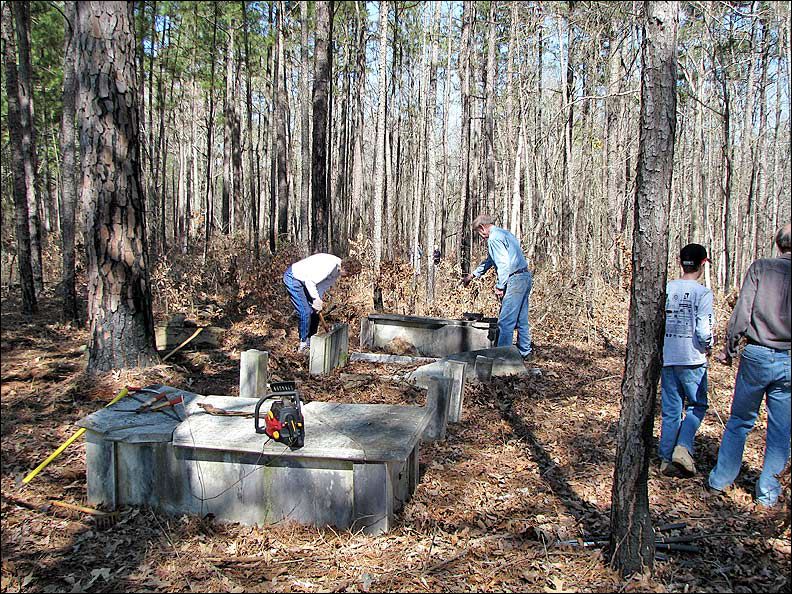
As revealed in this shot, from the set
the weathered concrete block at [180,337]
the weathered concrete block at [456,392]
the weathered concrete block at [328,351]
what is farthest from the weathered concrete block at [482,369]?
the weathered concrete block at [180,337]

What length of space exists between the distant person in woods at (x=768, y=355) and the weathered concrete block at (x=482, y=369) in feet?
10.5

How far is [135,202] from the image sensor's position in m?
6.37

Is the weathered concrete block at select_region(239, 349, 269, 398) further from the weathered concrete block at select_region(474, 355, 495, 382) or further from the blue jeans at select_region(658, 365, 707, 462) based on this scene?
the blue jeans at select_region(658, 365, 707, 462)

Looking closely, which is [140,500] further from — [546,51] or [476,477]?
[546,51]

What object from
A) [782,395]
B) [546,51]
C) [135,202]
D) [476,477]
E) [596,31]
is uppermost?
[546,51]

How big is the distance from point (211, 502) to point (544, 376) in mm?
4848

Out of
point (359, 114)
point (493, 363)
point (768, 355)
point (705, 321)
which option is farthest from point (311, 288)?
point (359, 114)

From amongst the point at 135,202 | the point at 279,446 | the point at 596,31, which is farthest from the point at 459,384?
the point at 596,31

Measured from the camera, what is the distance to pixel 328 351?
7527mm

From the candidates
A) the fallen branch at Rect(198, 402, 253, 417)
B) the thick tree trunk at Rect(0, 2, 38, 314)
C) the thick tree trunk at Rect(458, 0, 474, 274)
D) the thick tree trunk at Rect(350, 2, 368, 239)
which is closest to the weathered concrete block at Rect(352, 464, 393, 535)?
the fallen branch at Rect(198, 402, 253, 417)

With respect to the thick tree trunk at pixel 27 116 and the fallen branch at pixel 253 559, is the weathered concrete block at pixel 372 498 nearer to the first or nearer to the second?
the fallen branch at pixel 253 559

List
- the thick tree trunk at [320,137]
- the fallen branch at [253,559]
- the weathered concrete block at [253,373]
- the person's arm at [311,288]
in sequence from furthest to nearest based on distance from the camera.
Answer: the thick tree trunk at [320,137] → the person's arm at [311,288] → the weathered concrete block at [253,373] → the fallen branch at [253,559]

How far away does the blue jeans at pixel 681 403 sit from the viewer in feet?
14.9

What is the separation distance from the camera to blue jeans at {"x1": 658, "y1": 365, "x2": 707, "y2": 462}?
179 inches
